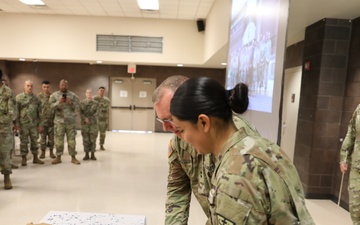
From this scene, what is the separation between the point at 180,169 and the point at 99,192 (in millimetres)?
2744

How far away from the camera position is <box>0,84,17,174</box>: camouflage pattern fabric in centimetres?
363

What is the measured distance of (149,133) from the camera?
9102 millimetres

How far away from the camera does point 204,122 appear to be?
2.39ft

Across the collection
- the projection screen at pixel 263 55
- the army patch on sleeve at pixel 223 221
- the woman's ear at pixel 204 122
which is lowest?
the army patch on sleeve at pixel 223 221

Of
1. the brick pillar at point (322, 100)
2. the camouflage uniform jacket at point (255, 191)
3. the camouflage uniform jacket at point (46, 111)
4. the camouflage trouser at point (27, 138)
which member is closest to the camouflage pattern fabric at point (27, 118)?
the camouflage trouser at point (27, 138)

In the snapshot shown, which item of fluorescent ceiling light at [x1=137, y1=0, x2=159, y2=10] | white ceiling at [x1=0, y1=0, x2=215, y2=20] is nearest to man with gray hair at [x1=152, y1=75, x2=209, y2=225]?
white ceiling at [x1=0, y1=0, x2=215, y2=20]

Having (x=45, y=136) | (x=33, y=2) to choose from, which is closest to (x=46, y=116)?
(x=45, y=136)

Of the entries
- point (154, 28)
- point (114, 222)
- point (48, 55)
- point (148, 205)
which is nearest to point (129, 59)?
point (154, 28)

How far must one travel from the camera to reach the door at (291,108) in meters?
4.37

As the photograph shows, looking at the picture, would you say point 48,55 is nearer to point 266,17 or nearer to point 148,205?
point 148,205

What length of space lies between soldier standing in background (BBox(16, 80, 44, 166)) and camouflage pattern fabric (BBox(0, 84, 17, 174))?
1.15 m

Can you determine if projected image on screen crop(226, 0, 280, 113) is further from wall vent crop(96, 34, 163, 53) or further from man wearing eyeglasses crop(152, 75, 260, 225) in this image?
wall vent crop(96, 34, 163, 53)

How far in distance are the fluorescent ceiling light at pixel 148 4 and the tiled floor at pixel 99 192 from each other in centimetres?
353

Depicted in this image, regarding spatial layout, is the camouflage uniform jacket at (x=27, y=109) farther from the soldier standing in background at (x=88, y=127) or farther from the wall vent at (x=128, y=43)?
the wall vent at (x=128, y=43)
